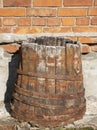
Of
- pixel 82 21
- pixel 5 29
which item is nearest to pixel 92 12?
pixel 82 21

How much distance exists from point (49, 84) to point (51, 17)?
2.92 ft

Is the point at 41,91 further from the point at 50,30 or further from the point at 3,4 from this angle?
the point at 3,4

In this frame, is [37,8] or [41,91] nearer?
[41,91]

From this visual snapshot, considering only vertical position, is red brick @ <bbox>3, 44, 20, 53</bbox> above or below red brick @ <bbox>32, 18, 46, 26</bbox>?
below

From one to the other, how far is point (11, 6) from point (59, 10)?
0.56 metres

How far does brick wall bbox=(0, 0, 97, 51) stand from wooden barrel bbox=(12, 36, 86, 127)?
529mm

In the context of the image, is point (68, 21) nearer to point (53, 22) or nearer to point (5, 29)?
point (53, 22)

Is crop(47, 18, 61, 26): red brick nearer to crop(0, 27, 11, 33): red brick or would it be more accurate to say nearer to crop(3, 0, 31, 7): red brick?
crop(3, 0, 31, 7): red brick

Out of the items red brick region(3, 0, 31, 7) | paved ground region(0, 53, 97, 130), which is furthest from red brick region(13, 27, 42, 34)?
paved ground region(0, 53, 97, 130)

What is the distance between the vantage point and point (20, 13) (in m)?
3.51

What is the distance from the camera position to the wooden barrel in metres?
3.05

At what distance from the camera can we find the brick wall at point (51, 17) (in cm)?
349

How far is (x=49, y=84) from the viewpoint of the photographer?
3082 millimetres

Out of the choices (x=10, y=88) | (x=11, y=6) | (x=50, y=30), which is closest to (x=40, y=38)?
(x=50, y=30)
